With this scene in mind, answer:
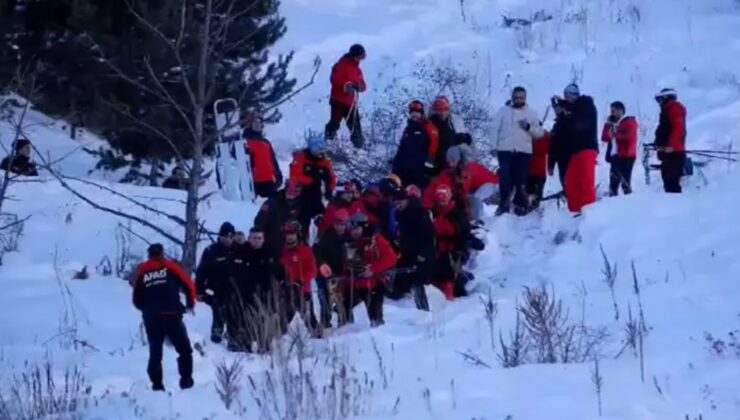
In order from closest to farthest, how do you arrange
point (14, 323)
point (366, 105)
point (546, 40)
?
point (14, 323) < point (366, 105) < point (546, 40)

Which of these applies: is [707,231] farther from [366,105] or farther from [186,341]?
[366,105]

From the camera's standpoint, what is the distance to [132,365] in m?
12.8

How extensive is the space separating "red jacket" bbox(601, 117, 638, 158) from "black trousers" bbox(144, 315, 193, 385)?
667cm

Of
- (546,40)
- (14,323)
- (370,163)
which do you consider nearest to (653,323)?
(14,323)

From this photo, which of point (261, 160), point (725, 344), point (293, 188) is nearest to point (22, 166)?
point (261, 160)

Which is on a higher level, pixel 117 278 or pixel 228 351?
pixel 117 278

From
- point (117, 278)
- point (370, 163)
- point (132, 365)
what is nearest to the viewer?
point (132, 365)

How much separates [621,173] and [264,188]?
181 inches

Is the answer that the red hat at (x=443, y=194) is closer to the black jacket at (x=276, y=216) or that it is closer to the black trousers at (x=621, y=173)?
the black jacket at (x=276, y=216)

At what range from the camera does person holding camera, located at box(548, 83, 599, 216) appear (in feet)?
52.9

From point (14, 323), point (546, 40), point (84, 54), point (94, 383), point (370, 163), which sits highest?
point (546, 40)

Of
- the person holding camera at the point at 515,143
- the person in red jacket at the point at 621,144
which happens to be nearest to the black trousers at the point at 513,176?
the person holding camera at the point at 515,143

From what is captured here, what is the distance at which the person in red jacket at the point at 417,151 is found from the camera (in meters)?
16.7

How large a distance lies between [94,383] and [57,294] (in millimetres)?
4261
